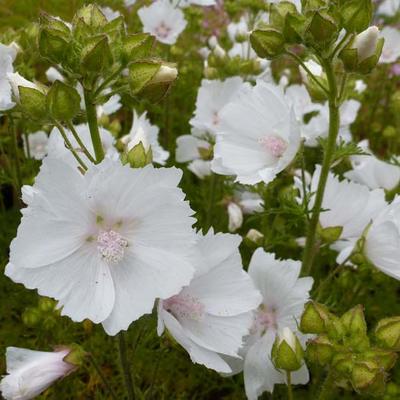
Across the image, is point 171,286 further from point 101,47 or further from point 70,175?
point 101,47

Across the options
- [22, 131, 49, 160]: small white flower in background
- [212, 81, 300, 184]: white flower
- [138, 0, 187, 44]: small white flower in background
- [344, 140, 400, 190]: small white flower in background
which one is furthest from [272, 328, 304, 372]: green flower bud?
[138, 0, 187, 44]: small white flower in background

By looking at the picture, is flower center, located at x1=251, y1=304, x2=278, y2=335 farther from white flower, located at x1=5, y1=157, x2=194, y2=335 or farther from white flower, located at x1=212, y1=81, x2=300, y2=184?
white flower, located at x1=5, y1=157, x2=194, y2=335

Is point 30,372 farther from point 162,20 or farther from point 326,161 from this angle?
point 162,20

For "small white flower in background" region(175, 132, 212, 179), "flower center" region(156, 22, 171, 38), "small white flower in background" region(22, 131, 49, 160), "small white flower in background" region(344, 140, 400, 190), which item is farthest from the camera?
"flower center" region(156, 22, 171, 38)

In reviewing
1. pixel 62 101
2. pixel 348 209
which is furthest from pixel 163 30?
pixel 62 101

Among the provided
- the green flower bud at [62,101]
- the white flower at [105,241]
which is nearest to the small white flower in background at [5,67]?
the green flower bud at [62,101]

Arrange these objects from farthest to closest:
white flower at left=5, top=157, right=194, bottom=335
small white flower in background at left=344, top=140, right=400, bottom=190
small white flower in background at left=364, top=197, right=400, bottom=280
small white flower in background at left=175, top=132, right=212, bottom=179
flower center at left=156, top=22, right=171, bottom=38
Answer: flower center at left=156, top=22, right=171, bottom=38 → small white flower in background at left=175, top=132, right=212, bottom=179 → small white flower in background at left=344, top=140, right=400, bottom=190 → small white flower in background at left=364, top=197, right=400, bottom=280 → white flower at left=5, top=157, right=194, bottom=335
